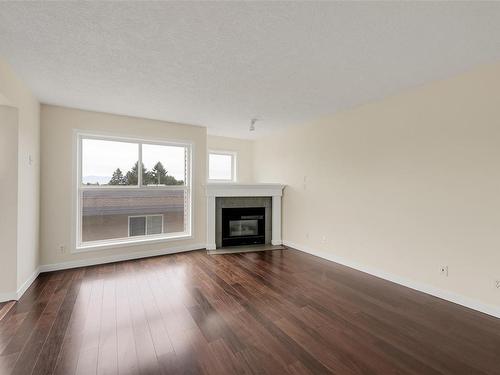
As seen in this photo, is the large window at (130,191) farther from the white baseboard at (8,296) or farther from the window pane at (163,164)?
the white baseboard at (8,296)

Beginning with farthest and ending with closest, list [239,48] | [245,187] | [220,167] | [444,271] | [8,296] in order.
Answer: [220,167] → [245,187] → [444,271] → [8,296] → [239,48]

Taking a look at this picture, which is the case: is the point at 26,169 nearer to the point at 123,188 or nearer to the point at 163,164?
the point at 123,188

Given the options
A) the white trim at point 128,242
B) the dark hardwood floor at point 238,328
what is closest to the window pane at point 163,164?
the white trim at point 128,242

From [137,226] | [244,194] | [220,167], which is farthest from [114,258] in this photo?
[220,167]

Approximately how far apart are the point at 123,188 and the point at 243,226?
244 centimetres

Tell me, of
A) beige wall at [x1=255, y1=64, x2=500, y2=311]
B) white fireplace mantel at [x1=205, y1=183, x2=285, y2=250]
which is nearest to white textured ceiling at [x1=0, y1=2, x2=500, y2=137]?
beige wall at [x1=255, y1=64, x2=500, y2=311]

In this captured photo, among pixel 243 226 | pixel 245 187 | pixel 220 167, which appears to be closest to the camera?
pixel 245 187

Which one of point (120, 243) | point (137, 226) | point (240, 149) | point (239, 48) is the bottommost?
point (120, 243)

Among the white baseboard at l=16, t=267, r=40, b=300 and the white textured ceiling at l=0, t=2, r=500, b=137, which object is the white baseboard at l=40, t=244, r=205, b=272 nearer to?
the white baseboard at l=16, t=267, r=40, b=300

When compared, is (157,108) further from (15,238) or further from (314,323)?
(314,323)

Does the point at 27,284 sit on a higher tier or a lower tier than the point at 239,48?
lower

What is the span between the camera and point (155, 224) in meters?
4.40

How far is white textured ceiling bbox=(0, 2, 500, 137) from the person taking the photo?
1648 millimetres

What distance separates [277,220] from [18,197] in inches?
162
